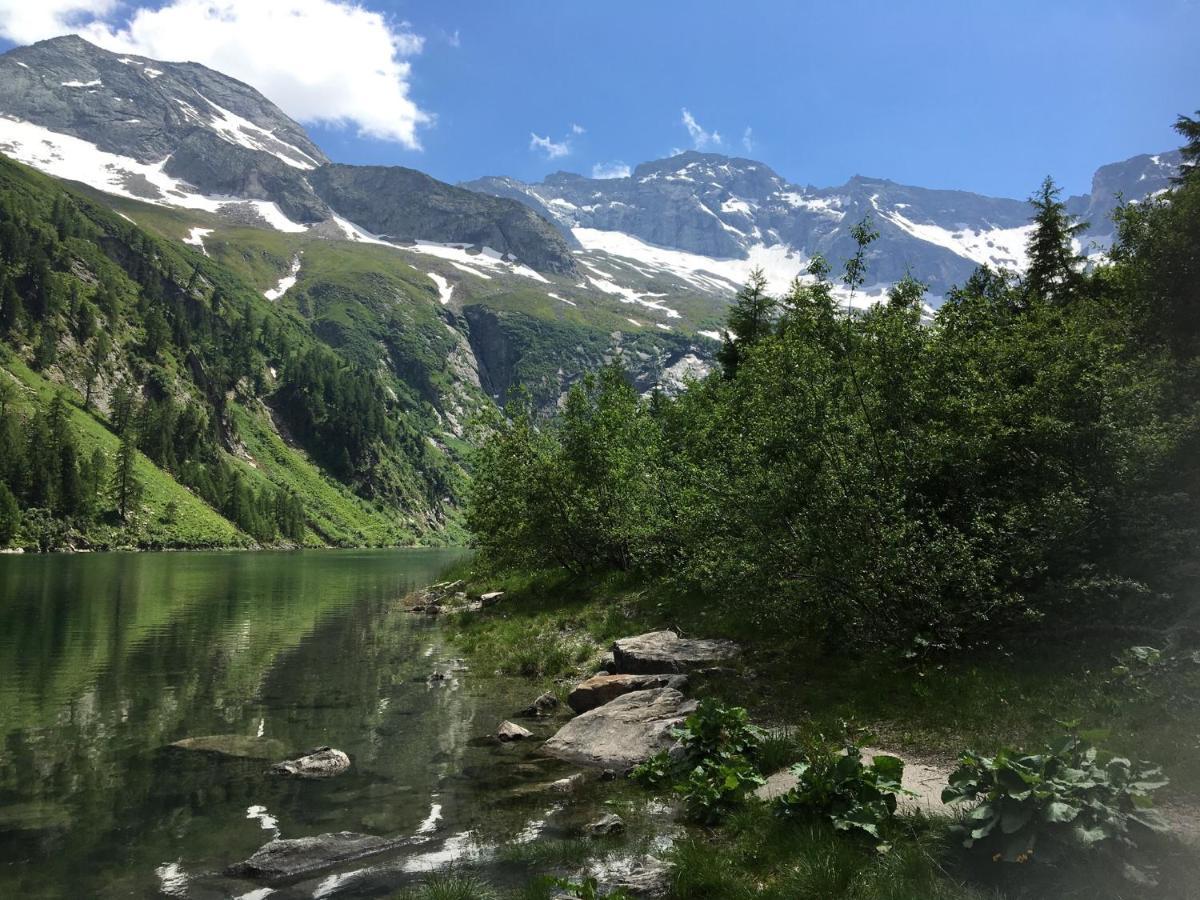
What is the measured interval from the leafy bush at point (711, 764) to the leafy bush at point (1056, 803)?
14.7 ft

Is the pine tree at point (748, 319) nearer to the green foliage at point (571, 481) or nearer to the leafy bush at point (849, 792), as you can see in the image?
the green foliage at point (571, 481)

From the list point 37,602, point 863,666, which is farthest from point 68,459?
point 863,666

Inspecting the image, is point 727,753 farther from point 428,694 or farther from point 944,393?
point 428,694

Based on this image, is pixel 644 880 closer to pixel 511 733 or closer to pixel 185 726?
pixel 511 733

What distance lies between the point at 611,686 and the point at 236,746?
9.82 metres

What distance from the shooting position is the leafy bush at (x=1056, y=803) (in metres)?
8.53

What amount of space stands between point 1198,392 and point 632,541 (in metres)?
22.6

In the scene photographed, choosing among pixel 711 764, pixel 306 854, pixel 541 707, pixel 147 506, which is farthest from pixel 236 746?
pixel 147 506

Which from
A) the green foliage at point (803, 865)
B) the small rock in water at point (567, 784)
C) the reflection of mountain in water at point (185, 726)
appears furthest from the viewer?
the small rock in water at point (567, 784)

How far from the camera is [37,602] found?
50094mm

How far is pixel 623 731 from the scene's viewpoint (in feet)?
60.7

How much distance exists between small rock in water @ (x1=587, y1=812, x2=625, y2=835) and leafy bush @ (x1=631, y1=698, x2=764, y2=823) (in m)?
1.24

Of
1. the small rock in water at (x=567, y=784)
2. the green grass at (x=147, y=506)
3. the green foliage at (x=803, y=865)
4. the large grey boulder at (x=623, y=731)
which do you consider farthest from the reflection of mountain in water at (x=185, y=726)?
the green grass at (x=147, y=506)

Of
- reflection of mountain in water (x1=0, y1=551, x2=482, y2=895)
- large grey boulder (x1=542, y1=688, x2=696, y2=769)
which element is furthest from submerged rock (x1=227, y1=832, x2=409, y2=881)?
large grey boulder (x1=542, y1=688, x2=696, y2=769)
